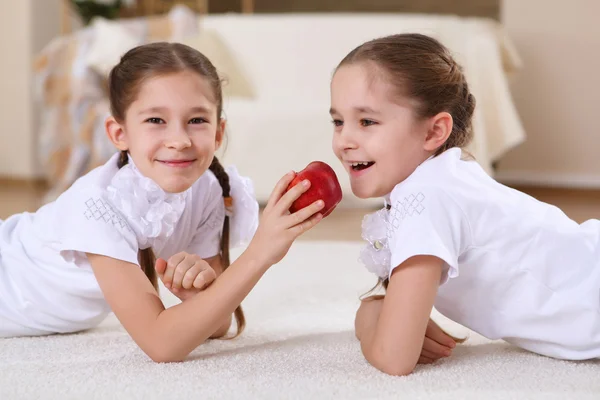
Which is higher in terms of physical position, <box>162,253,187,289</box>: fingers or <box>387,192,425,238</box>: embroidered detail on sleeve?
<box>387,192,425,238</box>: embroidered detail on sleeve

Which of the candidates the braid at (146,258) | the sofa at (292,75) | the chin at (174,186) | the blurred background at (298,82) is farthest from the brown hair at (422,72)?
the sofa at (292,75)

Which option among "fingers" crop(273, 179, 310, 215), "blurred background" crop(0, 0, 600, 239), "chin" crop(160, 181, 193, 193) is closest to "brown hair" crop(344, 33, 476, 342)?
"fingers" crop(273, 179, 310, 215)

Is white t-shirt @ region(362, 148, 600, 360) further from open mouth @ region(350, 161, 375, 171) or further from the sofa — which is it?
the sofa

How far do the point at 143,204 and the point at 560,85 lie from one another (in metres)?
4.01

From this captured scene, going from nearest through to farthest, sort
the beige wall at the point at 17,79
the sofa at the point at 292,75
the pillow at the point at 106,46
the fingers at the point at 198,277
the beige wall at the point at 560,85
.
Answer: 1. the fingers at the point at 198,277
2. the sofa at the point at 292,75
3. the pillow at the point at 106,46
4. the beige wall at the point at 560,85
5. the beige wall at the point at 17,79

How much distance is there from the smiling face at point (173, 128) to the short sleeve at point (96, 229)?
0.10 m

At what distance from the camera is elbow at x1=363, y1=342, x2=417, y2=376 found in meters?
1.23

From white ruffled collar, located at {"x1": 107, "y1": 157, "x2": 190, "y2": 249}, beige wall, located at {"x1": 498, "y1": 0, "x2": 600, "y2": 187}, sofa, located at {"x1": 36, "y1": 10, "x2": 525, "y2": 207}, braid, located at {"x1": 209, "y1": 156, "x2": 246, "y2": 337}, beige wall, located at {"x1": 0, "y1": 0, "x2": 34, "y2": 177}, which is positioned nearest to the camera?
white ruffled collar, located at {"x1": 107, "y1": 157, "x2": 190, "y2": 249}

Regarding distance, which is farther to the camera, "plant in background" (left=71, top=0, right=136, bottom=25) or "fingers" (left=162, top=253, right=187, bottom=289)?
"plant in background" (left=71, top=0, right=136, bottom=25)

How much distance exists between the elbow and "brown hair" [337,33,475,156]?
0.33 metres

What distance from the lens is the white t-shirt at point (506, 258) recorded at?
1.26 m

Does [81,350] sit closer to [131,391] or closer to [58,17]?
[131,391]

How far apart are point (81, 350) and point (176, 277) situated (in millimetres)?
283

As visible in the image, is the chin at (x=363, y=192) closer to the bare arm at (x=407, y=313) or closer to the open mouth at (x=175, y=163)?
the bare arm at (x=407, y=313)
